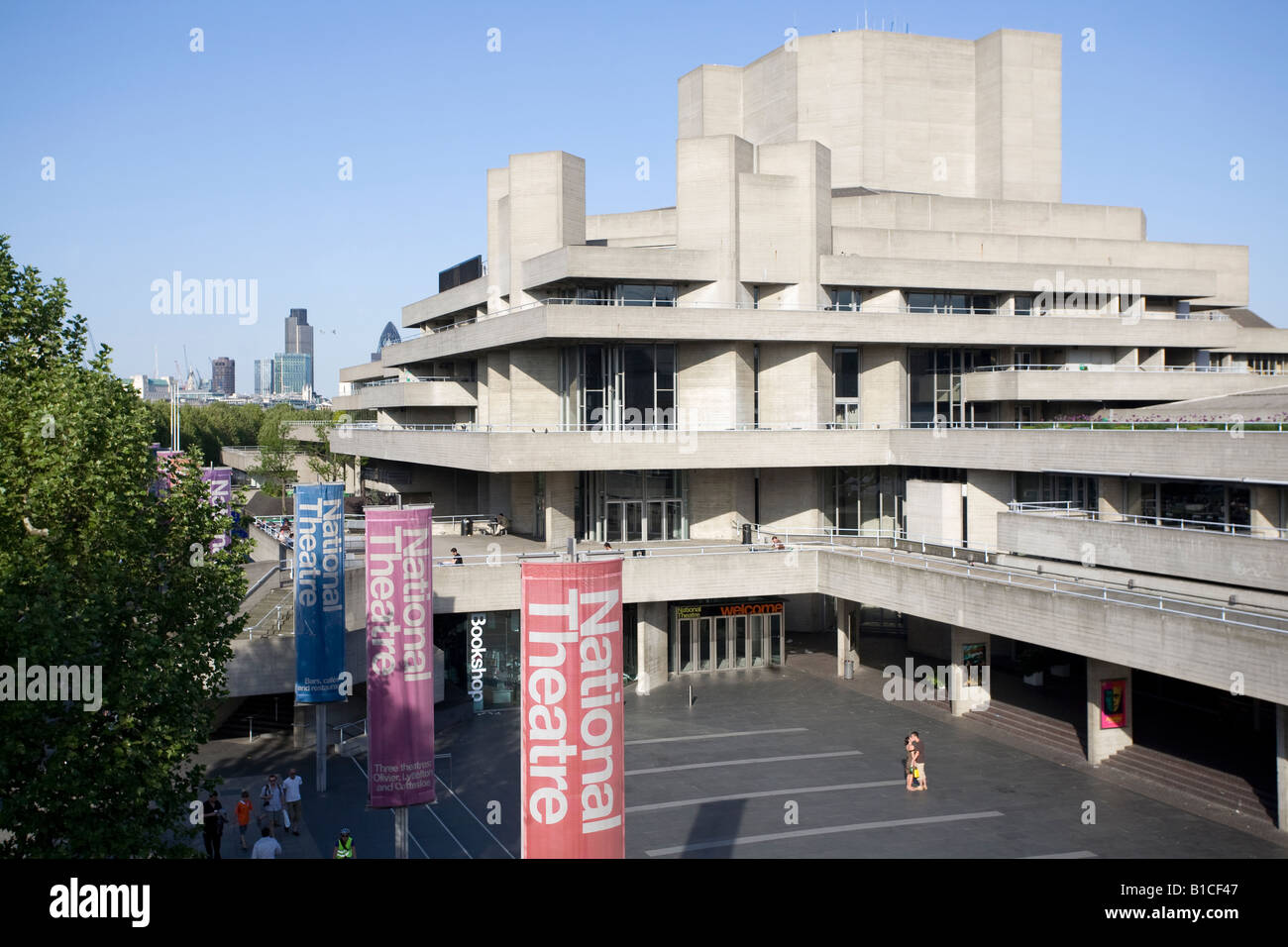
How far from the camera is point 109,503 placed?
16891 millimetres

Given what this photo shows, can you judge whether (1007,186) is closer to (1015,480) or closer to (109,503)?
(1015,480)

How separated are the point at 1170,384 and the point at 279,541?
4181cm

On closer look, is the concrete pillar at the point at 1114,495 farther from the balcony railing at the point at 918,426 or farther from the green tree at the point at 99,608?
the green tree at the point at 99,608

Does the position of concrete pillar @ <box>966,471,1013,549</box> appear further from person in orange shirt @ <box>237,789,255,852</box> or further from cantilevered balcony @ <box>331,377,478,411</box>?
cantilevered balcony @ <box>331,377,478,411</box>

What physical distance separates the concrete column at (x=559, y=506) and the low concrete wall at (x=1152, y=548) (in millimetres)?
17220

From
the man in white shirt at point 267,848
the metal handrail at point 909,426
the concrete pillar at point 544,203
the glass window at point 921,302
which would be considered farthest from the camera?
the glass window at point 921,302

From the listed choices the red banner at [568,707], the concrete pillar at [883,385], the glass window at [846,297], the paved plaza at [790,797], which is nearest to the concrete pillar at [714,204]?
the glass window at [846,297]

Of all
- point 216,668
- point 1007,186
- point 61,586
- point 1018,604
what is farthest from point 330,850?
point 1007,186

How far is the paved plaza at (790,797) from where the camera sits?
22047 millimetres

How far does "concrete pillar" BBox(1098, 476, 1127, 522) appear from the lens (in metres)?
33.9

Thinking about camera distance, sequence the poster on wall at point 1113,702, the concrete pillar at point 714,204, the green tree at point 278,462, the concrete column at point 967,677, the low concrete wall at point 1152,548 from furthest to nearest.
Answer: the green tree at point 278,462 → the concrete pillar at point 714,204 → the concrete column at point 967,677 → the poster on wall at point 1113,702 → the low concrete wall at point 1152,548

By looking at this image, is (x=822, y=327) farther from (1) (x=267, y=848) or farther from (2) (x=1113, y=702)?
(1) (x=267, y=848)
